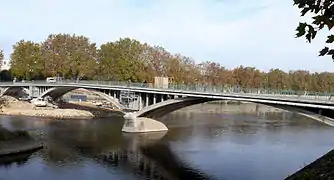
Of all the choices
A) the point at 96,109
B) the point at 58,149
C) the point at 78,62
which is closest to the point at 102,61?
the point at 78,62

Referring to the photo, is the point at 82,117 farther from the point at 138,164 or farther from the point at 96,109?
the point at 138,164

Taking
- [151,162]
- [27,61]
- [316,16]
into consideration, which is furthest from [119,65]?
[316,16]

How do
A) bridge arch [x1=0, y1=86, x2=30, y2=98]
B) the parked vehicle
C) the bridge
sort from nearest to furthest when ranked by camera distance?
1. the bridge
2. the parked vehicle
3. bridge arch [x1=0, y1=86, x2=30, y2=98]

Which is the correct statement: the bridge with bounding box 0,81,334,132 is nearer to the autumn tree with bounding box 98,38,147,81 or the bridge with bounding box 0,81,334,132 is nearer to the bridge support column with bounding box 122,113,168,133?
the bridge support column with bounding box 122,113,168,133

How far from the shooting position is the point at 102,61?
76.2m

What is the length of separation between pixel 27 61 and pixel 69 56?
26.4ft

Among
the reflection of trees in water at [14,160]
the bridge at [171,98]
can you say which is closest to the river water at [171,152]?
the reflection of trees in water at [14,160]

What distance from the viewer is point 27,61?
79.3 m

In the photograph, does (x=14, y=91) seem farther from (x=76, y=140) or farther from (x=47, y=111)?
(x=76, y=140)

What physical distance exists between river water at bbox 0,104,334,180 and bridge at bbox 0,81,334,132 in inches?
93.4

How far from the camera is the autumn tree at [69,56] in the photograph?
7694 centimetres

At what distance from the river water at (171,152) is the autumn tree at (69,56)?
27.7 meters

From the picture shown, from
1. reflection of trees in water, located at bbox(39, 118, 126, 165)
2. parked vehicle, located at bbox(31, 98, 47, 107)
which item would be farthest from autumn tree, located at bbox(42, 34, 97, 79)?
reflection of trees in water, located at bbox(39, 118, 126, 165)

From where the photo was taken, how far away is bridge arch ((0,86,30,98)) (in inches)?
2729
